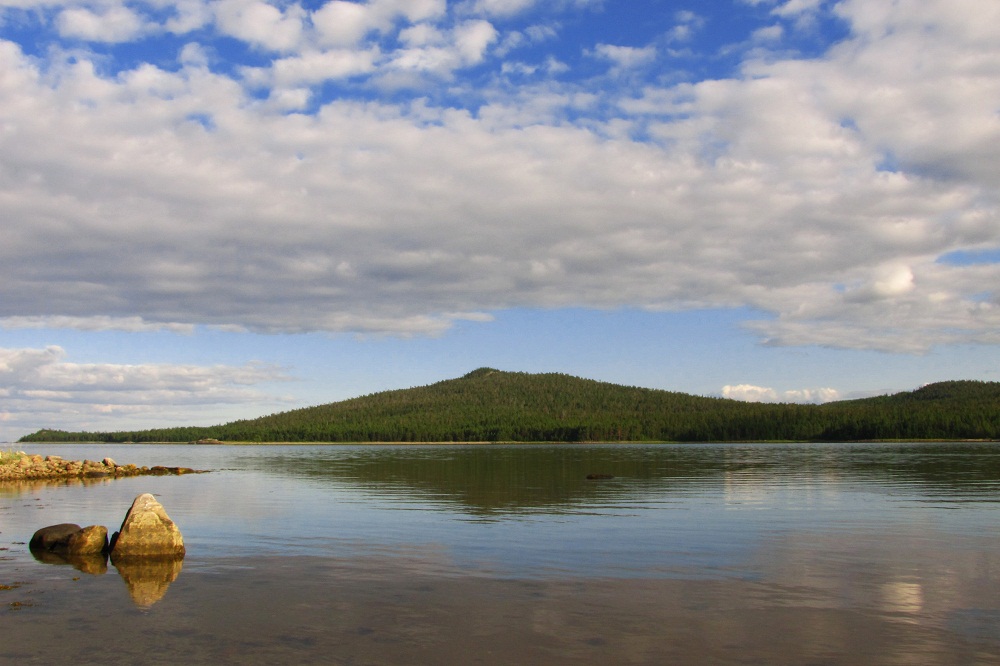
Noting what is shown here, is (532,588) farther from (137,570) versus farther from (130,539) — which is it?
(130,539)

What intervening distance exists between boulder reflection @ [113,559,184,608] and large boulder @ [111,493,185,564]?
0.31m

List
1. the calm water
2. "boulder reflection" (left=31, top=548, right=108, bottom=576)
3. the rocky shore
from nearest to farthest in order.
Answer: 1. the calm water
2. "boulder reflection" (left=31, top=548, right=108, bottom=576)
3. the rocky shore

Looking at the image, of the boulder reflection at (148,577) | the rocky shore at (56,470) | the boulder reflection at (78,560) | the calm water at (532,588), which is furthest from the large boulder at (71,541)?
the rocky shore at (56,470)

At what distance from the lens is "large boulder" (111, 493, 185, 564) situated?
23734 millimetres

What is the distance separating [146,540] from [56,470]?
60.3 m

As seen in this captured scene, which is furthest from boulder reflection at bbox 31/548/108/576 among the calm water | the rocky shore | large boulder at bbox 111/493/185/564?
the rocky shore

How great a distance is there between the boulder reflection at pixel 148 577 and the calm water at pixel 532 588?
5.4 inches

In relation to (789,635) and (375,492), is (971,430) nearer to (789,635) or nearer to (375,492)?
(375,492)

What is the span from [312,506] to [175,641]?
90.4ft

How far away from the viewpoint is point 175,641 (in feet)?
48.2

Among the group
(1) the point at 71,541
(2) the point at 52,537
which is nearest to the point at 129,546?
(1) the point at 71,541

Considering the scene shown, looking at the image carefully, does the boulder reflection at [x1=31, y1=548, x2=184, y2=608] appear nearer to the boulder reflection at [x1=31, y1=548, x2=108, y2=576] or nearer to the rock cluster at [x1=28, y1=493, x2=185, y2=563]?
the boulder reflection at [x1=31, y1=548, x2=108, y2=576]

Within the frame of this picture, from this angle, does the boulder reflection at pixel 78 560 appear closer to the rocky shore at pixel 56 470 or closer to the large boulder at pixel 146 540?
the large boulder at pixel 146 540

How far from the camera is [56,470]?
243 ft
